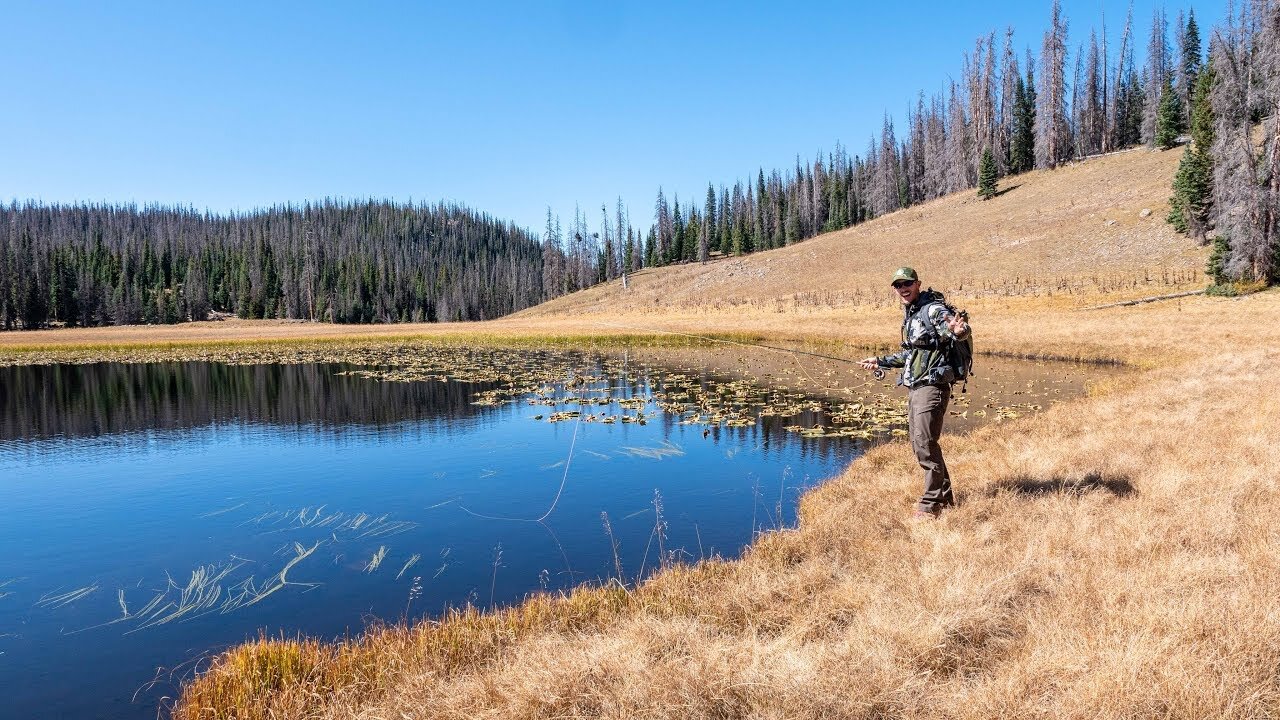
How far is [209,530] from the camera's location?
34.5ft

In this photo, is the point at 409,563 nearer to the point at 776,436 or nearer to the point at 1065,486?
the point at 1065,486

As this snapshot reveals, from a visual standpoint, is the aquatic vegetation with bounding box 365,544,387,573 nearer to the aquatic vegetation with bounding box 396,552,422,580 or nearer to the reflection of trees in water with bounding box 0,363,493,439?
the aquatic vegetation with bounding box 396,552,422,580

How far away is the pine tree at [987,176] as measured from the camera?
86562mm

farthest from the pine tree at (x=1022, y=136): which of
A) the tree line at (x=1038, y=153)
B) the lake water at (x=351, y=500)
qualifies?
the lake water at (x=351, y=500)

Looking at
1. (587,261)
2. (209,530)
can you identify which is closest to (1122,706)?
(209,530)

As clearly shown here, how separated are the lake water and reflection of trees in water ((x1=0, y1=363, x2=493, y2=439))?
215 mm

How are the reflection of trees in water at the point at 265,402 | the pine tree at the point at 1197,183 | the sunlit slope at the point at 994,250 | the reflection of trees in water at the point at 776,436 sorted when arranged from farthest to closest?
the sunlit slope at the point at 994,250, the pine tree at the point at 1197,183, the reflection of trees in water at the point at 265,402, the reflection of trees in water at the point at 776,436

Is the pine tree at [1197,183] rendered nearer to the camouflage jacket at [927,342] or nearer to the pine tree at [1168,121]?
the pine tree at [1168,121]

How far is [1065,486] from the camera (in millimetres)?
8508

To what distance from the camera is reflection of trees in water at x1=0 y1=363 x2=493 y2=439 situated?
A: 68.3ft

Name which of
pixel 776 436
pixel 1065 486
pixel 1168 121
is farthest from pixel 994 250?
pixel 1065 486

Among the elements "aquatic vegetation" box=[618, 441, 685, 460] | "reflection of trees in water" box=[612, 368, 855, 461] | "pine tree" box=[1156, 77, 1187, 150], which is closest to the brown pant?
"reflection of trees in water" box=[612, 368, 855, 461]

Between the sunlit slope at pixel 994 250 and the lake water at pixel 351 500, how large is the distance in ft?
115

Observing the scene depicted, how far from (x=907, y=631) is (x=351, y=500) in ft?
32.8
